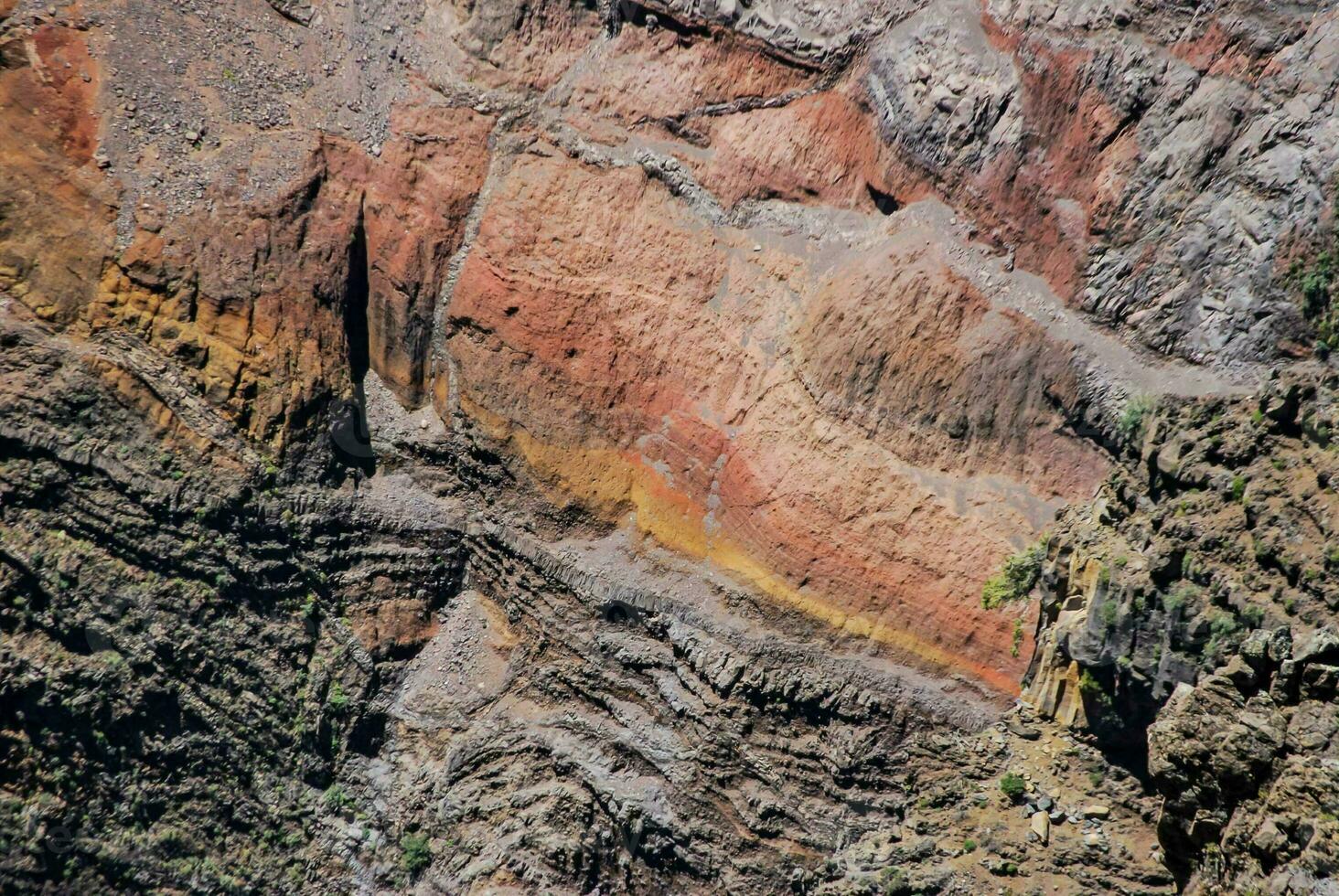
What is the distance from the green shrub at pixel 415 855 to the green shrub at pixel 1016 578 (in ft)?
43.2

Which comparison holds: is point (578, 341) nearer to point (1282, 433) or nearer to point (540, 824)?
point (540, 824)

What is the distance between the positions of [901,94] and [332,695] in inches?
693

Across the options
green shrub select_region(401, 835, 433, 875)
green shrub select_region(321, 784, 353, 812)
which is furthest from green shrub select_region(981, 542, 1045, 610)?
green shrub select_region(321, 784, 353, 812)

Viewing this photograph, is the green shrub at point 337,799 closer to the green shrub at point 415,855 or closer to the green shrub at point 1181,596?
the green shrub at point 415,855

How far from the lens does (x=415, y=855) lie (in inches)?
1000

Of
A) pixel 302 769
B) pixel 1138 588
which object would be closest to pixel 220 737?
pixel 302 769

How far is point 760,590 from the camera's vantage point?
2323 centimetres

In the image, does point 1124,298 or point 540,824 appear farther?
point 540,824

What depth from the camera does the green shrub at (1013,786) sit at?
65.6 feet

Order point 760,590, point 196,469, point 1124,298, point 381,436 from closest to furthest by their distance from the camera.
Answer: point 1124,298 < point 760,590 < point 196,469 < point 381,436

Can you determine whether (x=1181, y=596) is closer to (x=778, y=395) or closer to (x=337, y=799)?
(x=778, y=395)

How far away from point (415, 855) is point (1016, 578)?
14.0m

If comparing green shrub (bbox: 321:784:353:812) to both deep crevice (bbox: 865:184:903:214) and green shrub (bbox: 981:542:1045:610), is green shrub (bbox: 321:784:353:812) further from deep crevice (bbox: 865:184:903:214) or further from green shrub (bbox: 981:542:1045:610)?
deep crevice (bbox: 865:184:903:214)

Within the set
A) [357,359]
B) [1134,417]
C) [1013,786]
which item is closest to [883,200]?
[1134,417]
